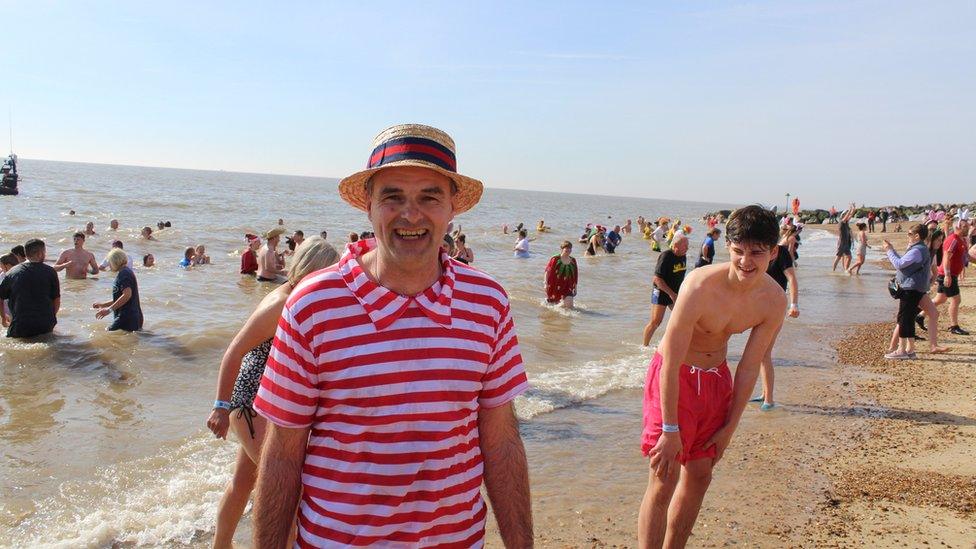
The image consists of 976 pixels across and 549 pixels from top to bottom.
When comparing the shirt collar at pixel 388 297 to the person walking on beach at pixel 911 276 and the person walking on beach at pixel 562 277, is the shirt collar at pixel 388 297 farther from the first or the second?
the person walking on beach at pixel 562 277

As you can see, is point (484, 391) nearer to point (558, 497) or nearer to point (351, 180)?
point (351, 180)

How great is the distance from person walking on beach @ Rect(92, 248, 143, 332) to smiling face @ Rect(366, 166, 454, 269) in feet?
30.0

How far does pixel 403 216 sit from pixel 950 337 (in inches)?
442

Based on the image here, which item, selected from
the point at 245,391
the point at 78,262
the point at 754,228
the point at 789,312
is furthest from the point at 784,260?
the point at 78,262

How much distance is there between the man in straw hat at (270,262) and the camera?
14.9m

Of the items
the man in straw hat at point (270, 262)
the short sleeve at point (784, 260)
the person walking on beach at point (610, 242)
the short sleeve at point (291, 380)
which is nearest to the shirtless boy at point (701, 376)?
the short sleeve at point (291, 380)

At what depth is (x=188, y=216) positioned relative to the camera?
44.5 metres

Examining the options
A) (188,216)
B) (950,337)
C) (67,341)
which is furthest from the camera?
(188,216)

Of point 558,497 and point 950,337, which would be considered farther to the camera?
point 950,337

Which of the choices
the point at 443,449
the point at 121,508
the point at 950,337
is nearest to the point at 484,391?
the point at 443,449

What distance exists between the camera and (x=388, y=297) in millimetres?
1906

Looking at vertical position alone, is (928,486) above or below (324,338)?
below

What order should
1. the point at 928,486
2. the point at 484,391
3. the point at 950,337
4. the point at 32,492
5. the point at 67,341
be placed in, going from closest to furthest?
the point at 484,391 → the point at 928,486 → the point at 32,492 → the point at 67,341 → the point at 950,337

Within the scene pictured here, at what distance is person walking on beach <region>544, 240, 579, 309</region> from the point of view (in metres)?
13.9
